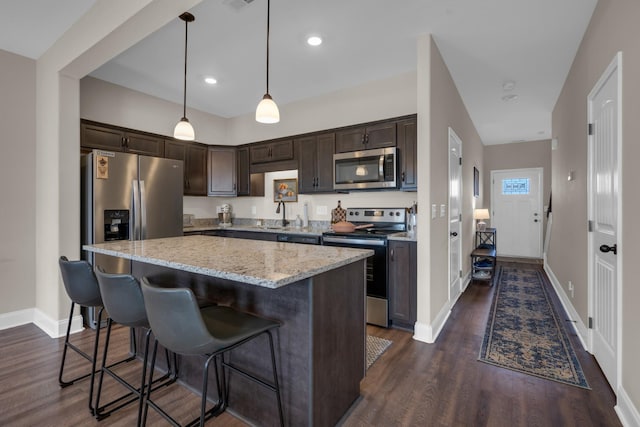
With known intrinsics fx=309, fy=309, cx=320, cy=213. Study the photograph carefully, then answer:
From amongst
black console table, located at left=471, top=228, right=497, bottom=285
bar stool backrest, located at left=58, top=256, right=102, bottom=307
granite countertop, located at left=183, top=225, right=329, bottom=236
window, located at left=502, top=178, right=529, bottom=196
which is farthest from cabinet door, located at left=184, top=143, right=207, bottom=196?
window, located at left=502, top=178, right=529, bottom=196

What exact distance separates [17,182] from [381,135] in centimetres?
374

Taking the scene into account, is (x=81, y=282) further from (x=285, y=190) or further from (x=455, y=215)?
(x=455, y=215)

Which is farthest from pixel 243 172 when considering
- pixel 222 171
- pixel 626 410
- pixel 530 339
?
pixel 626 410

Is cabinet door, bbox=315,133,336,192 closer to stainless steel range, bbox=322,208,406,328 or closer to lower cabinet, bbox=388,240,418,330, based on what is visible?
stainless steel range, bbox=322,208,406,328

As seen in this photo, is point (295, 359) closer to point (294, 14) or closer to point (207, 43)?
point (294, 14)

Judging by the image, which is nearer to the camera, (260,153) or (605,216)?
(605,216)

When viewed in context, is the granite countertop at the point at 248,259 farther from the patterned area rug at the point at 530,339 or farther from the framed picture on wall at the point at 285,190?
the framed picture on wall at the point at 285,190

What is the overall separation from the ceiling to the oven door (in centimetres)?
193

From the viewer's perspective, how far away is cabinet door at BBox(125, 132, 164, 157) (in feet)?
12.3

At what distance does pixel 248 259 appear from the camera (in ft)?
5.48

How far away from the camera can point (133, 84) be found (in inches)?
153

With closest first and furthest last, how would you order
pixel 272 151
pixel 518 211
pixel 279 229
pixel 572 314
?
pixel 572 314, pixel 279 229, pixel 272 151, pixel 518 211

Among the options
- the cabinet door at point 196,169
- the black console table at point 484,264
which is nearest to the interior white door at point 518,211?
the black console table at point 484,264

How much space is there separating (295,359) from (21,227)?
3.36m
